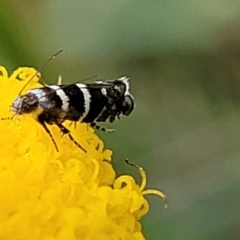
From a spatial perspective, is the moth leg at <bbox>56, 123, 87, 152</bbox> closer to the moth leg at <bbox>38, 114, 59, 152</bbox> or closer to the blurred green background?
the moth leg at <bbox>38, 114, 59, 152</bbox>

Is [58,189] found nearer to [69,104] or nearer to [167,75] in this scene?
[69,104]

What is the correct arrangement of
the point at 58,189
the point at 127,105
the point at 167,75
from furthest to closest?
the point at 167,75 → the point at 127,105 → the point at 58,189

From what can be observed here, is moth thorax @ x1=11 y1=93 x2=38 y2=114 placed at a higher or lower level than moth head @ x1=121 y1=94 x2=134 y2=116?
higher

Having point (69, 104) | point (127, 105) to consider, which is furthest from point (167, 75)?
point (69, 104)

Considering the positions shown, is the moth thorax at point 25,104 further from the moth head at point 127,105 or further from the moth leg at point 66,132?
the moth head at point 127,105

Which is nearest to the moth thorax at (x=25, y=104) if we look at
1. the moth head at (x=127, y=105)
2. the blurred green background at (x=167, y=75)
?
the moth head at (x=127, y=105)

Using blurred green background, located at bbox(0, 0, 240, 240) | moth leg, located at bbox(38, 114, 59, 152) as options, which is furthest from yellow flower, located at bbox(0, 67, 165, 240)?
blurred green background, located at bbox(0, 0, 240, 240)

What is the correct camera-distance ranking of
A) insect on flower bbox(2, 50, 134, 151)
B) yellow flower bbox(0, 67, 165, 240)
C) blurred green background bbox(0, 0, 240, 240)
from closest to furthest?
1. yellow flower bbox(0, 67, 165, 240)
2. insect on flower bbox(2, 50, 134, 151)
3. blurred green background bbox(0, 0, 240, 240)

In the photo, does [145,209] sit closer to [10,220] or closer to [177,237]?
[10,220]
